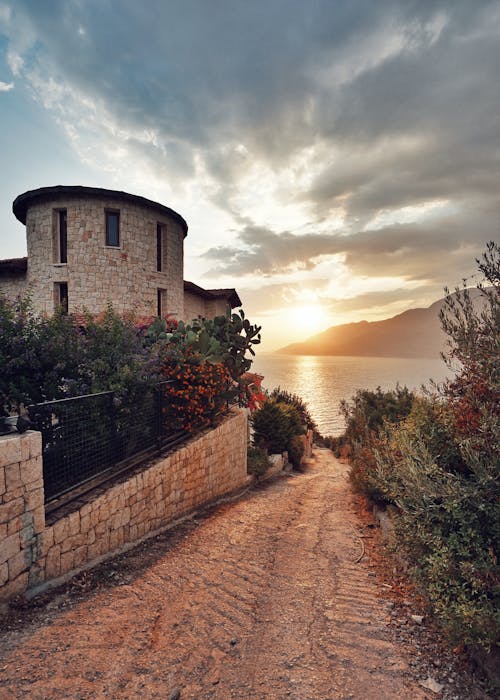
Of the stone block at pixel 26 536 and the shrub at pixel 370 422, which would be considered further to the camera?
the shrub at pixel 370 422

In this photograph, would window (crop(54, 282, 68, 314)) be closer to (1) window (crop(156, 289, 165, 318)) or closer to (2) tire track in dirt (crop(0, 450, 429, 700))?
(1) window (crop(156, 289, 165, 318))

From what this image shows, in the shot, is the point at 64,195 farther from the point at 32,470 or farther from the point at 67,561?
the point at 67,561

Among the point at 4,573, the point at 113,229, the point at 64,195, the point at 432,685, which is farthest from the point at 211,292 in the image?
the point at 432,685

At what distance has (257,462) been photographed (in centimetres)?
1097

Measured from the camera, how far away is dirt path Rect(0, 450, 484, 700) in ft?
9.07

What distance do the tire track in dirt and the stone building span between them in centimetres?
1240

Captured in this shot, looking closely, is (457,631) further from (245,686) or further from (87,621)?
(87,621)

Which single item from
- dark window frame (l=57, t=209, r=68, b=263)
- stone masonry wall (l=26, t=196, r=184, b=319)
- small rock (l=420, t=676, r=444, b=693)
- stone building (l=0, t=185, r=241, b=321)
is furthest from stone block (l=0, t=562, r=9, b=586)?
dark window frame (l=57, t=209, r=68, b=263)

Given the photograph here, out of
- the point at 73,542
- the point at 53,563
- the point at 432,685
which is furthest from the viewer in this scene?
the point at 73,542

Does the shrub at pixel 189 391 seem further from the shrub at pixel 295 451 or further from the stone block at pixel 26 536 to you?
the shrub at pixel 295 451

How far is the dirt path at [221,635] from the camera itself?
9.07 feet

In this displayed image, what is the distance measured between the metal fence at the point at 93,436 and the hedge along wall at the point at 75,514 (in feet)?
1.33

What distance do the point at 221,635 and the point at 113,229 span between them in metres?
16.3

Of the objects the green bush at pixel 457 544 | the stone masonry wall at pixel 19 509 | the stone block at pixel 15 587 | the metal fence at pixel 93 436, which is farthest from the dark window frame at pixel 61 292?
the green bush at pixel 457 544
